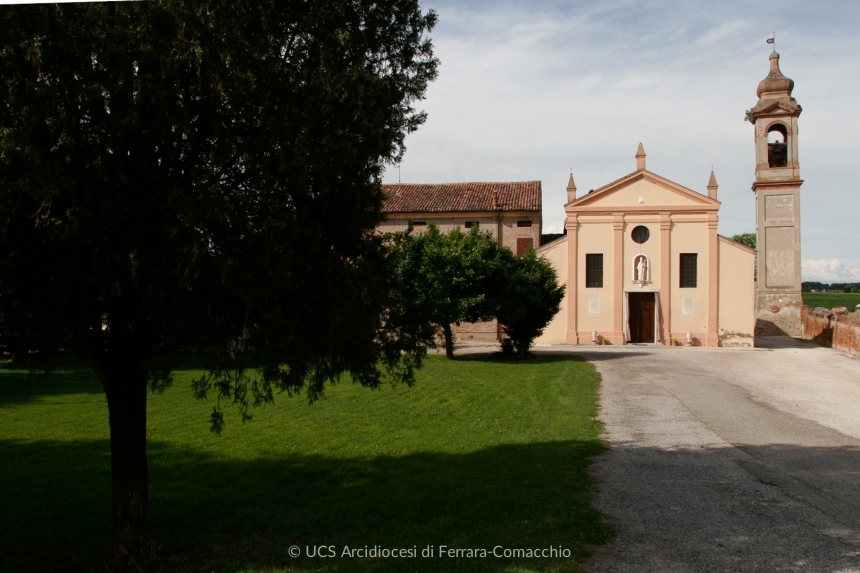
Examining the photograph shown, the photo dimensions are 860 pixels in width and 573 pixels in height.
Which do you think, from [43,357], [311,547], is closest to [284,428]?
[311,547]

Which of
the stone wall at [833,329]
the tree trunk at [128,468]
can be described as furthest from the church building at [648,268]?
the tree trunk at [128,468]

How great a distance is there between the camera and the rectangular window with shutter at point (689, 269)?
112ft

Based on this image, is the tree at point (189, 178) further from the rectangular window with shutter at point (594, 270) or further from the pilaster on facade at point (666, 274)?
the pilaster on facade at point (666, 274)

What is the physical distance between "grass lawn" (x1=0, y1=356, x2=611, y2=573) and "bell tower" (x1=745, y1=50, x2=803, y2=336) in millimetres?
29188

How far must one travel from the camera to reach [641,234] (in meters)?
34.9

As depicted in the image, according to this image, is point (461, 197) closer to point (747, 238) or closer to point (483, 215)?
point (483, 215)

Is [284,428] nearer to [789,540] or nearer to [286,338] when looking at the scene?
[286,338]

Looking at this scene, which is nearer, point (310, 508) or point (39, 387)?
point (310, 508)

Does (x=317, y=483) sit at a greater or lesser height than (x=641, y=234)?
lesser

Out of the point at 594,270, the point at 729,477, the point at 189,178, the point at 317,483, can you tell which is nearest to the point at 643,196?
the point at 594,270

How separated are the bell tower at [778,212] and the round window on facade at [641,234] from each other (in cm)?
823

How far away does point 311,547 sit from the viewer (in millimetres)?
5531

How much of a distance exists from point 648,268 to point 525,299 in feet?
44.9

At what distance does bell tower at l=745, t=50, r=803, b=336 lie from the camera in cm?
3722
